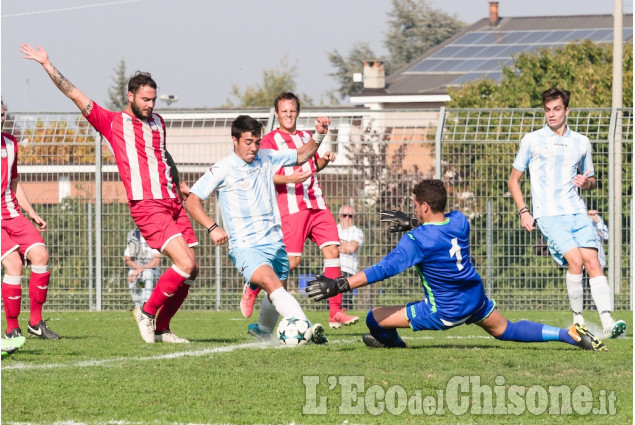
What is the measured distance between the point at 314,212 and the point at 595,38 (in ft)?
123

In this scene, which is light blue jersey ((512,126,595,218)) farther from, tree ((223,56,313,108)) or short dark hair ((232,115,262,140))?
tree ((223,56,313,108))

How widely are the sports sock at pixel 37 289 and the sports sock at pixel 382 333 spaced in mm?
3399

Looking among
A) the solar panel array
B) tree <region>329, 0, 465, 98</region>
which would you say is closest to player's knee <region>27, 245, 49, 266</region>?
the solar panel array

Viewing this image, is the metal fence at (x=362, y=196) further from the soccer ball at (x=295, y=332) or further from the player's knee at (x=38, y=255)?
the soccer ball at (x=295, y=332)

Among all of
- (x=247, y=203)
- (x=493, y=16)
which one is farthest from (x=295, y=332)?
(x=493, y=16)

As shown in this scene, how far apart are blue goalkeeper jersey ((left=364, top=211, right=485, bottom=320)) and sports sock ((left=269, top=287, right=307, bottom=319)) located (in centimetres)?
86

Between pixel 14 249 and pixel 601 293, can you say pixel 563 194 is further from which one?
pixel 14 249

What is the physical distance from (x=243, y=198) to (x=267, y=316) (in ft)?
4.14

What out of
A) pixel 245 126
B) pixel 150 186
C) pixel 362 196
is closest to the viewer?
pixel 245 126

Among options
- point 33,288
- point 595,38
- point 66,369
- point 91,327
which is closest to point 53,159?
point 91,327

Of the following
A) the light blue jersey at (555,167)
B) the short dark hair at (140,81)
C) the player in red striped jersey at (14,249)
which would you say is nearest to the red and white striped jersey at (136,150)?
the short dark hair at (140,81)

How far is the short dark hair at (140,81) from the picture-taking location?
31.2 feet

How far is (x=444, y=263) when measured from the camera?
8461 millimetres

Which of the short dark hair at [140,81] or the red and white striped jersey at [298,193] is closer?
the short dark hair at [140,81]
